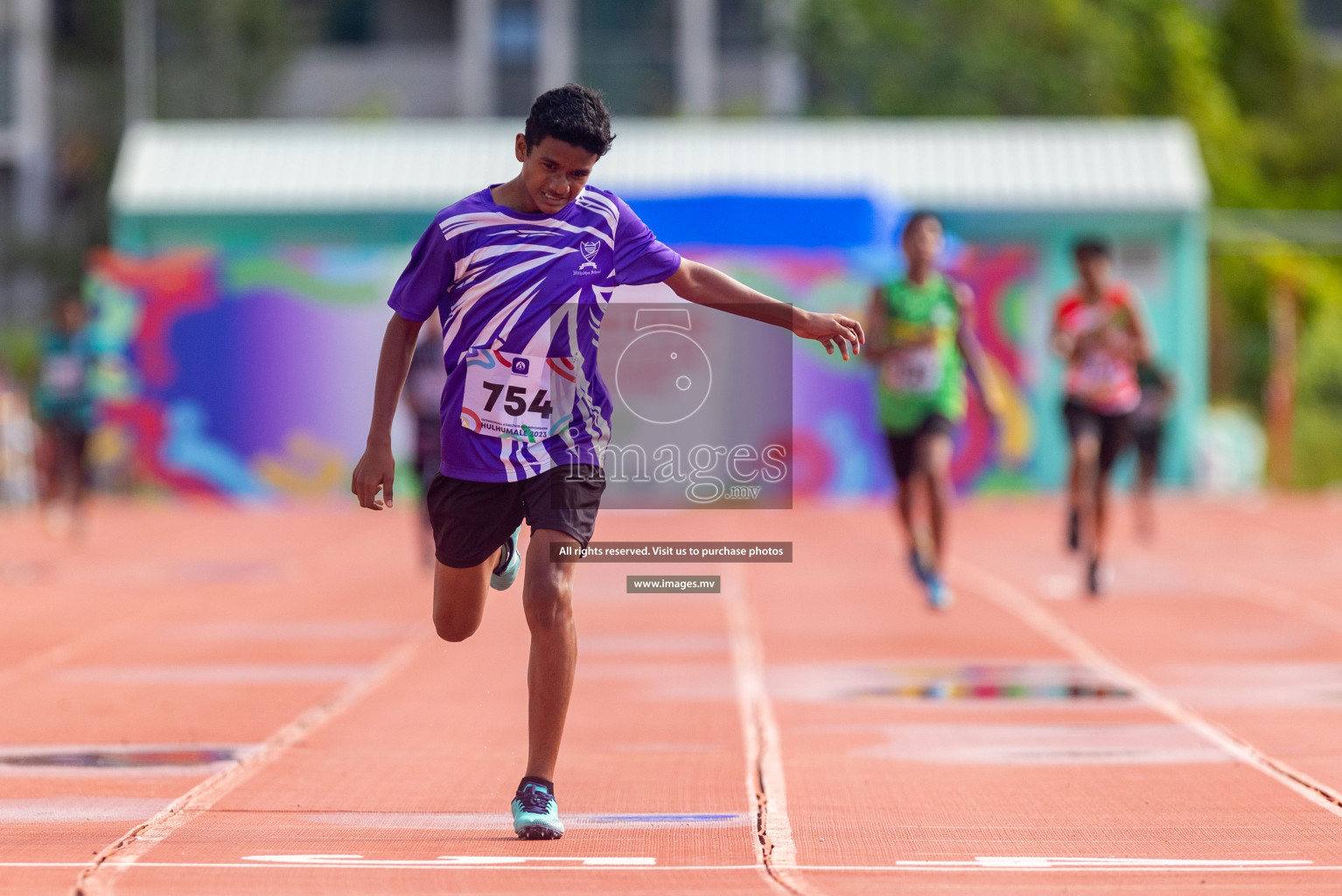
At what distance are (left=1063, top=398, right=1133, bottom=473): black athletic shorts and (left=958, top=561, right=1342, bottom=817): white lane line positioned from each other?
1.02m

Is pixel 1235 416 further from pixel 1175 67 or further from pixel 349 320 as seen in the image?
pixel 1175 67

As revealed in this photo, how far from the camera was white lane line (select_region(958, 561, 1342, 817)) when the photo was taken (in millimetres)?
6359

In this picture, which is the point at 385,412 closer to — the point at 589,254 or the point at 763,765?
the point at 589,254

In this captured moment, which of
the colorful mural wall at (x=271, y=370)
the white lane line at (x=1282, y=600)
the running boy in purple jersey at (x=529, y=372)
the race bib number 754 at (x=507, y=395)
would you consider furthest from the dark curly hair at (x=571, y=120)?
the colorful mural wall at (x=271, y=370)

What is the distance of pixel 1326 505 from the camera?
80.9 feet

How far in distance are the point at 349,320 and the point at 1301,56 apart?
2807 cm

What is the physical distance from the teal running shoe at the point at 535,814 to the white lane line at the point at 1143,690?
2.10 meters

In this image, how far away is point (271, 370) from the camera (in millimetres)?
26906

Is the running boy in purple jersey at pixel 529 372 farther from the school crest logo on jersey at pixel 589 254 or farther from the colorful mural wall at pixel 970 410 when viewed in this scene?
the colorful mural wall at pixel 970 410

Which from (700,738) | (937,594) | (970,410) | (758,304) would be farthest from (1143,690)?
(970,410)

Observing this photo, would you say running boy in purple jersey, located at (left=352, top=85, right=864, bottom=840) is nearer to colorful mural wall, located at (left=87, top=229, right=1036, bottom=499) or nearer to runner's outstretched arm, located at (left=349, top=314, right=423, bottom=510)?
runner's outstretched arm, located at (left=349, top=314, right=423, bottom=510)

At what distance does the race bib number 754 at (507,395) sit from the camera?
18.7ft

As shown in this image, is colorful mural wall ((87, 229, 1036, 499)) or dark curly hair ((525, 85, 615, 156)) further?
colorful mural wall ((87, 229, 1036, 499))

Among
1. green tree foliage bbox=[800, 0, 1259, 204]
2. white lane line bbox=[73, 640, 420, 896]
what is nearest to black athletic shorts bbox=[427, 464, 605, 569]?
white lane line bbox=[73, 640, 420, 896]
